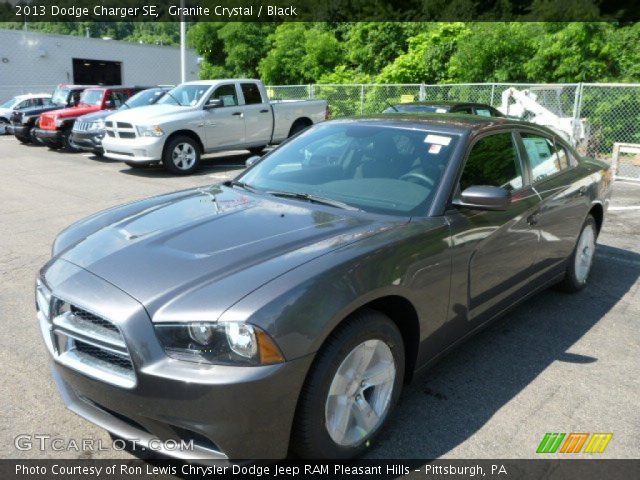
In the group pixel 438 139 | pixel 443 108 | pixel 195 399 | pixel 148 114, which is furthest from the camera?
pixel 148 114

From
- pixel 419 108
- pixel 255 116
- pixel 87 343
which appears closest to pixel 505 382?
pixel 87 343

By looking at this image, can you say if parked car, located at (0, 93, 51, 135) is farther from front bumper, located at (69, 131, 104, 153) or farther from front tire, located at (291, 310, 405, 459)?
front tire, located at (291, 310, 405, 459)

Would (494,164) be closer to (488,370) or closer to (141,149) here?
(488,370)

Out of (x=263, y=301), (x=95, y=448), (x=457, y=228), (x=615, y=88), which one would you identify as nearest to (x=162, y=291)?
(x=263, y=301)

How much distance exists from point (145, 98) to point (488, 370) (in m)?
12.5

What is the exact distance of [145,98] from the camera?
1409 centimetres

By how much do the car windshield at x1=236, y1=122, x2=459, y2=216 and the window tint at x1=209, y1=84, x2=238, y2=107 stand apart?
8.79 m

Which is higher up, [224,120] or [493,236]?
[224,120]

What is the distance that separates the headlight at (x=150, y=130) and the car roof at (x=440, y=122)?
7.91 metres

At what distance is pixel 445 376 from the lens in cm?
362

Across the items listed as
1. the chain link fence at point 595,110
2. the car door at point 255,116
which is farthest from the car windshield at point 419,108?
the car door at point 255,116

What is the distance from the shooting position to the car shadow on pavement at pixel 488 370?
298cm

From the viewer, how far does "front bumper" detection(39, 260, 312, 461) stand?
2189mm

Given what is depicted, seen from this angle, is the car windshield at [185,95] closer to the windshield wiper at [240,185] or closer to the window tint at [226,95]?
the window tint at [226,95]
